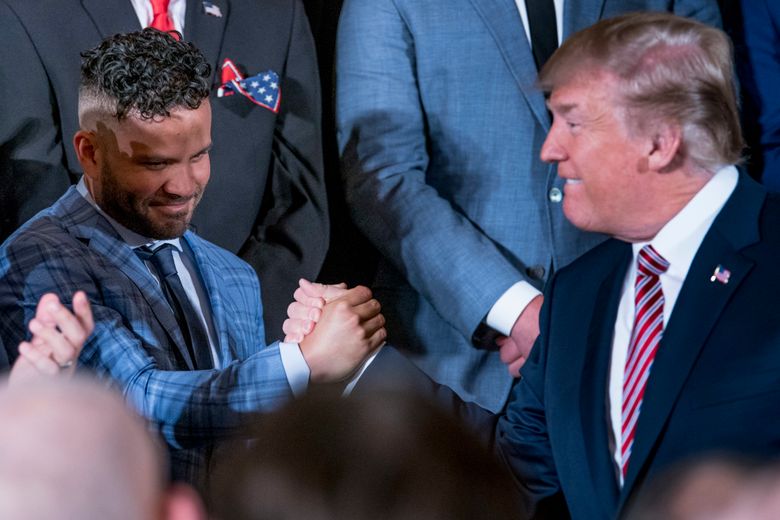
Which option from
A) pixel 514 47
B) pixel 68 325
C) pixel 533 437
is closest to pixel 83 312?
pixel 68 325

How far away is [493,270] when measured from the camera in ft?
9.04

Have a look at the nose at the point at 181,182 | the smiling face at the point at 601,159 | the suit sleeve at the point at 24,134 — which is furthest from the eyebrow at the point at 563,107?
the suit sleeve at the point at 24,134

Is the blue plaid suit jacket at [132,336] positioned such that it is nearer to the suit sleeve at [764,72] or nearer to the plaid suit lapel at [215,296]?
the plaid suit lapel at [215,296]

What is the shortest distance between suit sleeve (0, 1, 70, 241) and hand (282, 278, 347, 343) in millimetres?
517

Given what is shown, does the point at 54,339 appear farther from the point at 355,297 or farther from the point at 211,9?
the point at 211,9

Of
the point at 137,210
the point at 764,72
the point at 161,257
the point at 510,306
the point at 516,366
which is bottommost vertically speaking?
the point at 516,366

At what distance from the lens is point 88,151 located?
227 cm

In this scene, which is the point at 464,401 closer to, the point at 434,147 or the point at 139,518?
the point at 434,147

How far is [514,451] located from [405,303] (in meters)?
0.58

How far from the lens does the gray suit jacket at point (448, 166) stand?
2791 millimetres

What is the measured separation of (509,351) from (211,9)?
1030 millimetres

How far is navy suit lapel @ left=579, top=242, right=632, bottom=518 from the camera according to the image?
2223 millimetres

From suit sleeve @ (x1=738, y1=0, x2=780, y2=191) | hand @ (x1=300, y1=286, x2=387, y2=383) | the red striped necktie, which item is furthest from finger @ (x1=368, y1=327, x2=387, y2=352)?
suit sleeve @ (x1=738, y1=0, x2=780, y2=191)

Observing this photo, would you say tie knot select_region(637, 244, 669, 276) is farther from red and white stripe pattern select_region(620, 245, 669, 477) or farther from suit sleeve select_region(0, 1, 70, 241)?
suit sleeve select_region(0, 1, 70, 241)
